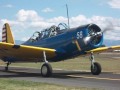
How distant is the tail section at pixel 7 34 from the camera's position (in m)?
24.9

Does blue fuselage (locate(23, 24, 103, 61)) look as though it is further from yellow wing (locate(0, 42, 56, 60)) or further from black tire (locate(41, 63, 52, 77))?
black tire (locate(41, 63, 52, 77))

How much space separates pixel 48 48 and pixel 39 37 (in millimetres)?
1576

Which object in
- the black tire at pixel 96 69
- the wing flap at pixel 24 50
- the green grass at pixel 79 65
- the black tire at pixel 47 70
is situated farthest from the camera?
the green grass at pixel 79 65

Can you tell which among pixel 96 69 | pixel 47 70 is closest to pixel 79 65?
pixel 96 69

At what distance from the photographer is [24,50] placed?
734 inches

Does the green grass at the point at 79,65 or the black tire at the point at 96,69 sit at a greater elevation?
the green grass at the point at 79,65

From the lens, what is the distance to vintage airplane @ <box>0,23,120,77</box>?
18.1 meters

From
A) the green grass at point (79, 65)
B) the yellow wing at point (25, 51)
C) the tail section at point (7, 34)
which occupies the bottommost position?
the green grass at point (79, 65)

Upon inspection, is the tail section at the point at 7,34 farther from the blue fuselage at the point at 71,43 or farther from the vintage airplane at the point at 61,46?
the blue fuselage at the point at 71,43

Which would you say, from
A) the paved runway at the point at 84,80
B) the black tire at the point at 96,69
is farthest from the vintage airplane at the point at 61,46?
the paved runway at the point at 84,80

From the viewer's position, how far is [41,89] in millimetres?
11695

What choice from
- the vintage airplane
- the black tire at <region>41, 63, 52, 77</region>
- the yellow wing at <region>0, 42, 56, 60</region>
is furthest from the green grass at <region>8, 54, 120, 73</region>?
the black tire at <region>41, 63, 52, 77</region>

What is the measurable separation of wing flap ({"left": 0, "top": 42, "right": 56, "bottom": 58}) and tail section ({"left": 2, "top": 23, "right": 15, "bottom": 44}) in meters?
4.93

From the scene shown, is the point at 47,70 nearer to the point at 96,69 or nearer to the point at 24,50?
the point at 24,50
